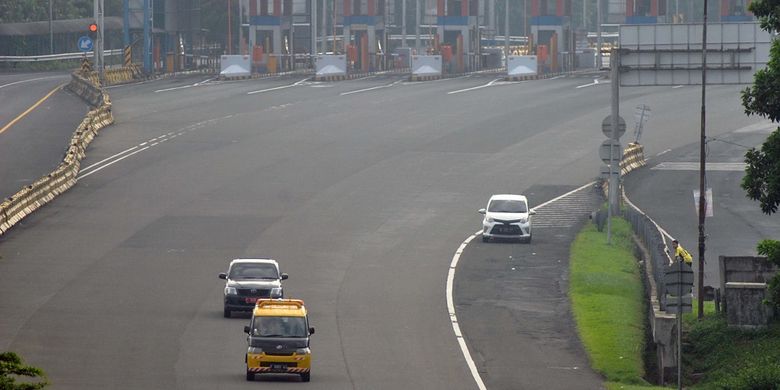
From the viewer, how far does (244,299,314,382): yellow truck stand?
27219mm

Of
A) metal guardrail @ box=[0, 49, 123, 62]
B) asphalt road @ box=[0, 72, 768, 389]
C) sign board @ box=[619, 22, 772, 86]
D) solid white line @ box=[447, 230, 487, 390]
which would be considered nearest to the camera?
solid white line @ box=[447, 230, 487, 390]

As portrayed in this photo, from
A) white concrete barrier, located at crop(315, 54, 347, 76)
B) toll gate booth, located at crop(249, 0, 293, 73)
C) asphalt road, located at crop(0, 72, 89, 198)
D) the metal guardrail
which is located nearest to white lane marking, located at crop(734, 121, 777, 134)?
asphalt road, located at crop(0, 72, 89, 198)

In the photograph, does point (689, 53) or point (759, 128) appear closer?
point (689, 53)

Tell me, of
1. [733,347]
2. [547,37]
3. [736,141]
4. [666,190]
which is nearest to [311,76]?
[547,37]

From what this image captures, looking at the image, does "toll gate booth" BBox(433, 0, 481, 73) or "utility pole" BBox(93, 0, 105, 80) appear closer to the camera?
"utility pole" BBox(93, 0, 105, 80)

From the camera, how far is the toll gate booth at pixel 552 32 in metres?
118

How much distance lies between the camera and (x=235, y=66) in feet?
345

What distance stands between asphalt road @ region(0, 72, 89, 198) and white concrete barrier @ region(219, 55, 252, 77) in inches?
574

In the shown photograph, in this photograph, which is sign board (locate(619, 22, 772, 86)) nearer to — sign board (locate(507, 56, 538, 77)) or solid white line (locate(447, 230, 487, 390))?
solid white line (locate(447, 230, 487, 390))

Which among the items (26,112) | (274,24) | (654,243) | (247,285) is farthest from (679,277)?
(274,24)

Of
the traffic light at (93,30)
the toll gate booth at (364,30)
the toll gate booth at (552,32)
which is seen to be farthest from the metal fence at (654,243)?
the toll gate booth at (364,30)

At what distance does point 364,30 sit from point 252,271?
93.9m

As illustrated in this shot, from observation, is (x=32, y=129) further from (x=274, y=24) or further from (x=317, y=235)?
(x=274, y=24)

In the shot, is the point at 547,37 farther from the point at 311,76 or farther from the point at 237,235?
the point at 237,235
